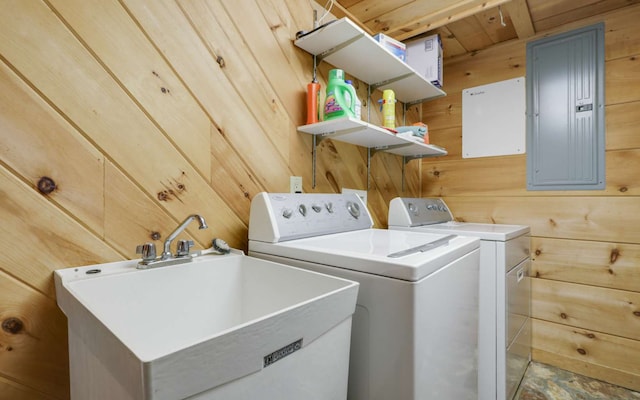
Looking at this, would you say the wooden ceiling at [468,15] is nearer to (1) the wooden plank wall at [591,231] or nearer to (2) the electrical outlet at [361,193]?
(1) the wooden plank wall at [591,231]

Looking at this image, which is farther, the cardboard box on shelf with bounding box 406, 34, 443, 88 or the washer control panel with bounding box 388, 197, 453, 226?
the cardboard box on shelf with bounding box 406, 34, 443, 88

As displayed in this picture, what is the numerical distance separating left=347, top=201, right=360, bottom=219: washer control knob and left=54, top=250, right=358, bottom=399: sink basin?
1.96 ft

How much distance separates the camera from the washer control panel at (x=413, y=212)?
1.85m

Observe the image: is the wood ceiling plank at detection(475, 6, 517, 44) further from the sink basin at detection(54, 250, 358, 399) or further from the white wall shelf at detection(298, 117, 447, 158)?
the sink basin at detection(54, 250, 358, 399)

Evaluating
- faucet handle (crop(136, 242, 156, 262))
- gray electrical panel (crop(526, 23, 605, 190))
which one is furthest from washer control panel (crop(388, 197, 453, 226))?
faucet handle (crop(136, 242, 156, 262))

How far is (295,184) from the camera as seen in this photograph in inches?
61.2

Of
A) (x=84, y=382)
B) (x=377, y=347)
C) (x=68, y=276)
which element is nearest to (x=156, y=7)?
(x=68, y=276)

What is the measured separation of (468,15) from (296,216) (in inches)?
64.2

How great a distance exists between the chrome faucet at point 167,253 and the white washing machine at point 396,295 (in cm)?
26

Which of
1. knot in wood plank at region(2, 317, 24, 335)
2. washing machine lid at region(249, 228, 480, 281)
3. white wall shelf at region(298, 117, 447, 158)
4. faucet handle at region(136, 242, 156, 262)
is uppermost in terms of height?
white wall shelf at region(298, 117, 447, 158)

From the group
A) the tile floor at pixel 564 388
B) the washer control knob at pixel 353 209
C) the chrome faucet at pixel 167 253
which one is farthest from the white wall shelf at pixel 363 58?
the tile floor at pixel 564 388

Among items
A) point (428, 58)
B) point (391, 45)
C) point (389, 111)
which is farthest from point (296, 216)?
point (428, 58)

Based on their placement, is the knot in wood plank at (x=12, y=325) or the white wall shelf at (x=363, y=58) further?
the white wall shelf at (x=363, y=58)

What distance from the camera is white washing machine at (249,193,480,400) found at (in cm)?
79
